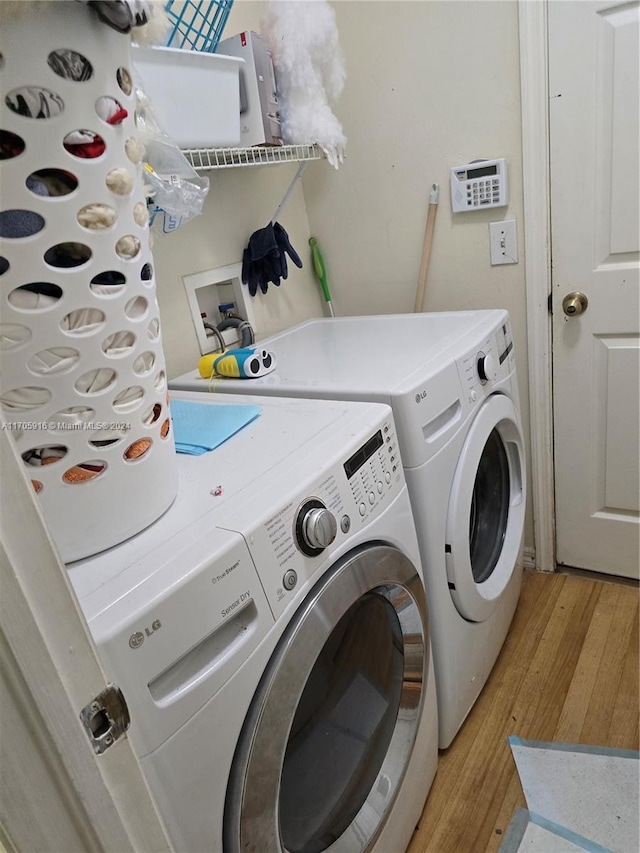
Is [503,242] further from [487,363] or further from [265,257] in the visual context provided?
[265,257]

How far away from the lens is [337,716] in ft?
3.12

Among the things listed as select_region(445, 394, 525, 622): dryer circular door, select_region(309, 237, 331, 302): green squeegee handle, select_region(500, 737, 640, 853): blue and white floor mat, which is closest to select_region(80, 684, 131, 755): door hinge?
select_region(445, 394, 525, 622): dryer circular door

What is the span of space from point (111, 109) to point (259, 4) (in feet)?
4.32

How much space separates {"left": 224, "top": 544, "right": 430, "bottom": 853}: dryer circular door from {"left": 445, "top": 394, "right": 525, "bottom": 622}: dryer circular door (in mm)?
169

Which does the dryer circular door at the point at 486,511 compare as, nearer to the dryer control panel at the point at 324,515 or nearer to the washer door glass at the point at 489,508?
the washer door glass at the point at 489,508

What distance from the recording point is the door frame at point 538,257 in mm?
1403

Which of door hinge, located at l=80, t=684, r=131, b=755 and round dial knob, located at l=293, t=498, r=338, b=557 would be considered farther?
round dial knob, located at l=293, t=498, r=338, b=557

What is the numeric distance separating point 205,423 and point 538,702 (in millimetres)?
1139

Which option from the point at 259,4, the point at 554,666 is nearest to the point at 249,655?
the point at 554,666

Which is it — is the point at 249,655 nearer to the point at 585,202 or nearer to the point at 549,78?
the point at 585,202

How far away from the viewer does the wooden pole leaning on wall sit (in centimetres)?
165

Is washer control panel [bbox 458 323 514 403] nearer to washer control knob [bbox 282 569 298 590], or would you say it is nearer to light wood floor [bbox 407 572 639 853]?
washer control knob [bbox 282 569 298 590]

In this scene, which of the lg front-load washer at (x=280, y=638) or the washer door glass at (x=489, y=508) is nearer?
the lg front-load washer at (x=280, y=638)

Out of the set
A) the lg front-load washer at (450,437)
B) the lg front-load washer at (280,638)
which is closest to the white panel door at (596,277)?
the lg front-load washer at (450,437)
